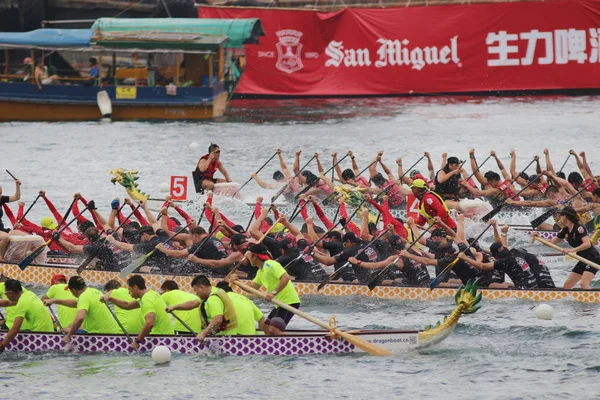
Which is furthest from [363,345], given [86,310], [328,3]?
[328,3]

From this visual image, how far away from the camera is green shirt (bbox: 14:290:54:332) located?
49.8ft

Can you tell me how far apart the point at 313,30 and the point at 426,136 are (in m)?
7.71

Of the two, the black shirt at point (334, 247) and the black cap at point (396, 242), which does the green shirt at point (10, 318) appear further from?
the black cap at point (396, 242)

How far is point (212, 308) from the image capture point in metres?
14.6

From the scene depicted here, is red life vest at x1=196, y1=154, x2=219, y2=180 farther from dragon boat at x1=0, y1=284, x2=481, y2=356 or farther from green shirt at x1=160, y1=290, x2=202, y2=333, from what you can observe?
dragon boat at x1=0, y1=284, x2=481, y2=356

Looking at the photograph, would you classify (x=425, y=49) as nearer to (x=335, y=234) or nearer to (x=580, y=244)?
(x=335, y=234)

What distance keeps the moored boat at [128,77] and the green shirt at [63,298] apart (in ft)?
68.1

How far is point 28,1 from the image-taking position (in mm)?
44875

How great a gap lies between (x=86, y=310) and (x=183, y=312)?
3.98ft

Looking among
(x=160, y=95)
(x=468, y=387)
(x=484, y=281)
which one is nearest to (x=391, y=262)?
(x=484, y=281)

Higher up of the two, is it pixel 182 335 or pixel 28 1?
pixel 28 1

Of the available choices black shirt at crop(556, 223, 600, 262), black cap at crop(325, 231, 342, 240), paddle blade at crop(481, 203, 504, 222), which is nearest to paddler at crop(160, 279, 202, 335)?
black cap at crop(325, 231, 342, 240)

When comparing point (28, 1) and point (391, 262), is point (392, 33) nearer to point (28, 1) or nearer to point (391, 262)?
point (28, 1)

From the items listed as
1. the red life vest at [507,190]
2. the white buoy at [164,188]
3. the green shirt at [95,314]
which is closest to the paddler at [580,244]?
the red life vest at [507,190]
